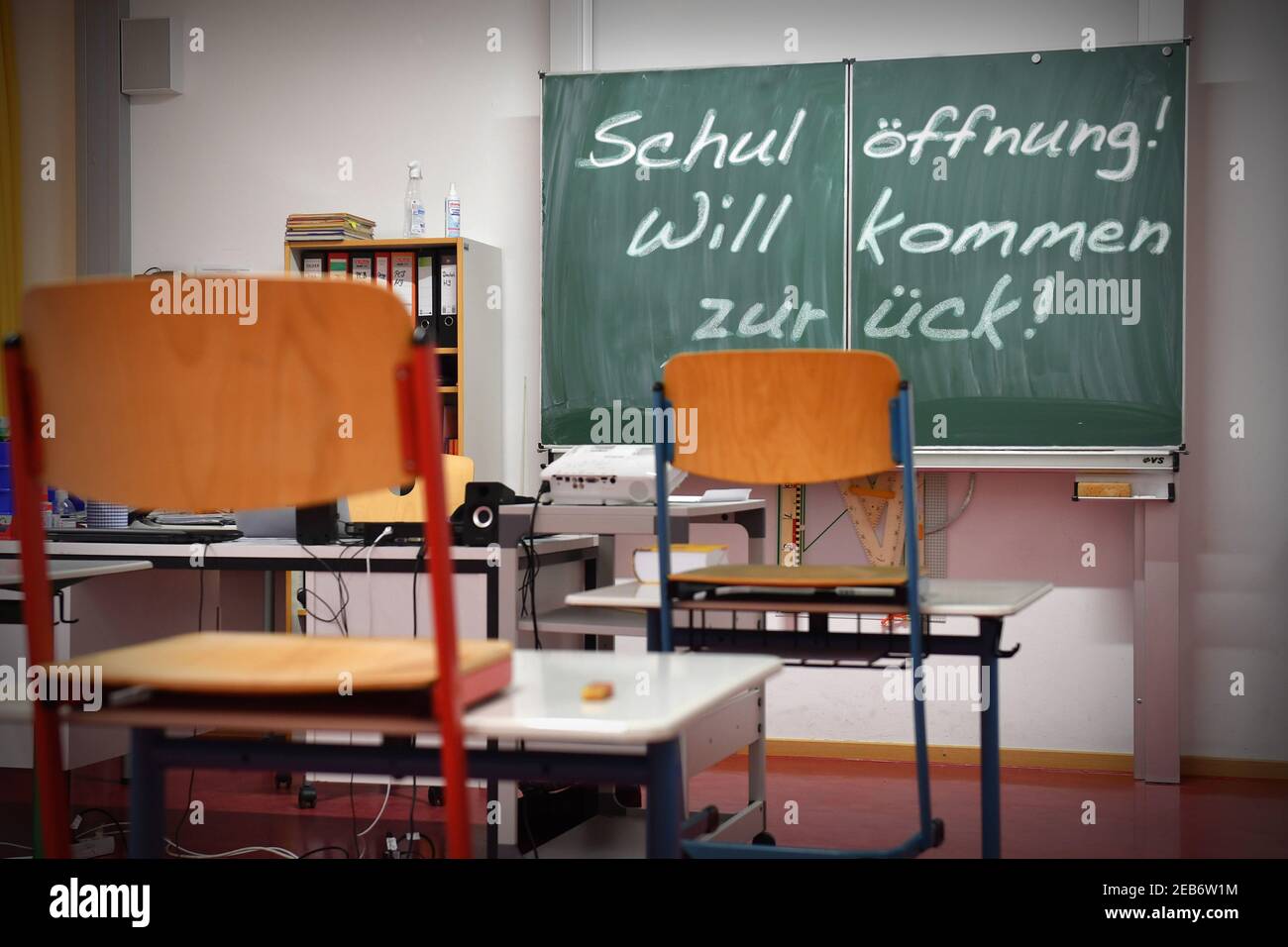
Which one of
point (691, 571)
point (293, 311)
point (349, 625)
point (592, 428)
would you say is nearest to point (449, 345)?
point (592, 428)

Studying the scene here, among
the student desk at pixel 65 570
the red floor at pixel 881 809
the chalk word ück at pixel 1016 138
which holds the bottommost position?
the red floor at pixel 881 809

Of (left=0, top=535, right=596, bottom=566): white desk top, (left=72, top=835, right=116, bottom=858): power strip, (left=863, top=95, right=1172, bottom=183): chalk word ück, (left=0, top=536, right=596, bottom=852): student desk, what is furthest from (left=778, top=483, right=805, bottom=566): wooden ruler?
(left=72, top=835, right=116, bottom=858): power strip

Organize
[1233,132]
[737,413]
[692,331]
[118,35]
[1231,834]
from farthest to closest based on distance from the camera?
[118,35], [692,331], [1233,132], [1231,834], [737,413]

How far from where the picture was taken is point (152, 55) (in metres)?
5.04

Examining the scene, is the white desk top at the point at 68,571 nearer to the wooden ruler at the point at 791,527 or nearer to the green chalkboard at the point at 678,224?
the green chalkboard at the point at 678,224

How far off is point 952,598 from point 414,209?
10.6ft

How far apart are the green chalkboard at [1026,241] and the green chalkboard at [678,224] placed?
148 millimetres

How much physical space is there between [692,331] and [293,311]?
3363 mm

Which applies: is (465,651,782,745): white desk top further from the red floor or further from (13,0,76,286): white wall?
(13,0,76,286): white wall

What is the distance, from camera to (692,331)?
4379 millimetres

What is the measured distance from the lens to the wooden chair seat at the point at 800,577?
190 cm

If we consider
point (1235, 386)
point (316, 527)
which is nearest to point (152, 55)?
point (316, 527)

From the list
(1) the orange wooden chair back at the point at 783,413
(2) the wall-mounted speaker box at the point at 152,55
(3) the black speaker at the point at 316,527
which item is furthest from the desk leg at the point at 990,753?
(2) the wall-mounted speaker box at the point at 152,55

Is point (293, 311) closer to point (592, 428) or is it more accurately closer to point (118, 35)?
point (592, 428)
